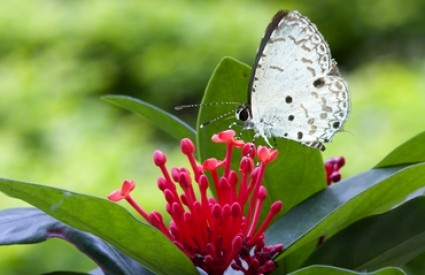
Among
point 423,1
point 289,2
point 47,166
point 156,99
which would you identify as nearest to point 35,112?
point 47,166

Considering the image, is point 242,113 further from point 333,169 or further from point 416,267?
point 416,267

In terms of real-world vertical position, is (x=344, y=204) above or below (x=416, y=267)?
above

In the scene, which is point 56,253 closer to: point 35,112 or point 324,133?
point 35,112

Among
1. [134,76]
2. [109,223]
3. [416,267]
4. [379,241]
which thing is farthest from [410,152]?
A: [134,76]

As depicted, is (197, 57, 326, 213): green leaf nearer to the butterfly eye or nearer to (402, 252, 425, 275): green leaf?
the butterfly eye

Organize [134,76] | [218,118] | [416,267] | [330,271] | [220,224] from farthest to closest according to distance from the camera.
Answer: [134,76] → [416,267] → [218,118] → [220,224] → [330,271]

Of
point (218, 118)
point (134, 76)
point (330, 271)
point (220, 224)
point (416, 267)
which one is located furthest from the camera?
point (134, 76)
